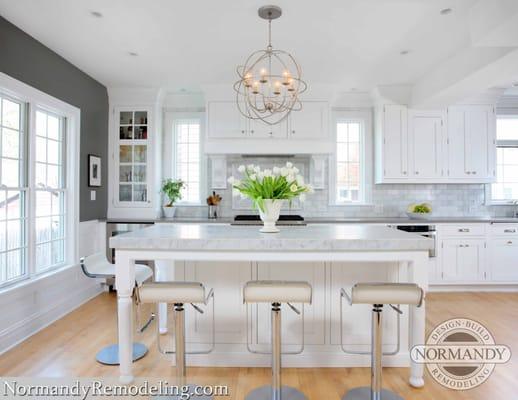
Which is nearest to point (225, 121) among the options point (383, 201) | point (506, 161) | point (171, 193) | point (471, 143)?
point (171, 193)

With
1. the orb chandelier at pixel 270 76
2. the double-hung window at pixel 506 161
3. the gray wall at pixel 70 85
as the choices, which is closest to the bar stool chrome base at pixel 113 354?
the gray wall at pixel 70 85

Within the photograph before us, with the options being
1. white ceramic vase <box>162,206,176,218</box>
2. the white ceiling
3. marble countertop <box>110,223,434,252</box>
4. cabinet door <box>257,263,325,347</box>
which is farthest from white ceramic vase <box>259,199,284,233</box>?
white ceramic vase <box>162,206,176,218</box>

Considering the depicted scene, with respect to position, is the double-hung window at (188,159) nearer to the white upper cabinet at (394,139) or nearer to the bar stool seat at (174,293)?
the white upper cabinet at (394,139)

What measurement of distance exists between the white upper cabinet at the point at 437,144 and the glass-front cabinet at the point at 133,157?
328 cm

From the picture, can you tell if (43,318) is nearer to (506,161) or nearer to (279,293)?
(279,293)

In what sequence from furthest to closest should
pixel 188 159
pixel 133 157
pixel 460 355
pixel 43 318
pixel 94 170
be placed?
pixel 188 159 < pixel 133 157 < pixel 94 170 < pixel 43 318 < pixel 460 355

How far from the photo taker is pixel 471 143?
471 cm

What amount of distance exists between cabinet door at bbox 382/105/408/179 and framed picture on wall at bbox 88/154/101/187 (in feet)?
12.4

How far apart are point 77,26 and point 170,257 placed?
7.72ft

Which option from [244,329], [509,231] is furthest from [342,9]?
[509,231]

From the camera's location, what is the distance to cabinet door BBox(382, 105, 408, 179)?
471 centimetres

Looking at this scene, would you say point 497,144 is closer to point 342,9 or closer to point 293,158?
point 293,158

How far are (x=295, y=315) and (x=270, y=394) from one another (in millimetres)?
574

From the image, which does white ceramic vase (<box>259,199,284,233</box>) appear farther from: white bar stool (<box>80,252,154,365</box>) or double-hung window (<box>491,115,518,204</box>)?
double-hung window (<box>491,115,518,204</box>)
